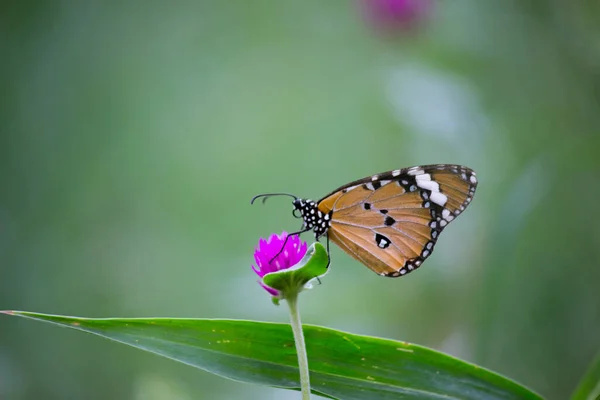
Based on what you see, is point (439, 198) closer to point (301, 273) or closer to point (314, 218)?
point (314, 218)

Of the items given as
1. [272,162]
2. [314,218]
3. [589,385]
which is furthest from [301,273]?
[272,162]

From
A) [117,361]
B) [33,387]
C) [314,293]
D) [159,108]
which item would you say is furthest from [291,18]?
[33,387]

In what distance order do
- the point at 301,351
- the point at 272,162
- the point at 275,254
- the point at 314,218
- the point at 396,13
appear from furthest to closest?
1. the point at 272,162
2. the point at 396,13
3. the point at 314,218
4. the point at 275,254
5. the point at 301,351

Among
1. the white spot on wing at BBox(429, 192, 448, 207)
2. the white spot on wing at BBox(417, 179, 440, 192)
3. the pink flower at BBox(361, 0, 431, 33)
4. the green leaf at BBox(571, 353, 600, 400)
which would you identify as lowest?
the green leaf at BBox(571, 353, 600, 400)

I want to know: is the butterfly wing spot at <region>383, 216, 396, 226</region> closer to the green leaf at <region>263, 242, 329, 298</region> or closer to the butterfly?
the butterfly

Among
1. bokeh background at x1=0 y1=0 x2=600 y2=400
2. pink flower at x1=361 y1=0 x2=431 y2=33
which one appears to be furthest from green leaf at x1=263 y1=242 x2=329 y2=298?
pink flower at x1=361 y1=0 x2=431 y2=33

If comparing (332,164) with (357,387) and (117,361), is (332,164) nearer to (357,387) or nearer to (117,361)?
(117,361)
